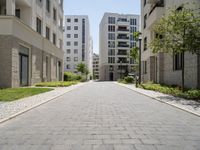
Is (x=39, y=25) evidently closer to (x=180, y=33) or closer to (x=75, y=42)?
(x=180, y=33)

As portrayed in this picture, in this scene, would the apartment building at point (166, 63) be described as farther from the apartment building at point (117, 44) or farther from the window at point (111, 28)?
the window at point (111, 28)

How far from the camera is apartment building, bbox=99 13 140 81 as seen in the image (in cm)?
10144

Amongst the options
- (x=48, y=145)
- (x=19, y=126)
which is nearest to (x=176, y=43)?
(x=19, y=126)

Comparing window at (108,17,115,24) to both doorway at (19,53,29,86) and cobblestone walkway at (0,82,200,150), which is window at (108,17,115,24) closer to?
doorway at (19,53,29,86)

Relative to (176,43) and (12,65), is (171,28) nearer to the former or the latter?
(176,43)

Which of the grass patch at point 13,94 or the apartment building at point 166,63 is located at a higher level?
the apartment building at point 166,63

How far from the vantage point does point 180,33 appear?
17312 mm

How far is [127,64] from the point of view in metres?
103

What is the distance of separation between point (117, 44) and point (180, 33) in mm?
87936

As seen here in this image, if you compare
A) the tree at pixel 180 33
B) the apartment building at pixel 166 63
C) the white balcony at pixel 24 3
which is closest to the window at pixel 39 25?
the white balcony at pixel 24 3

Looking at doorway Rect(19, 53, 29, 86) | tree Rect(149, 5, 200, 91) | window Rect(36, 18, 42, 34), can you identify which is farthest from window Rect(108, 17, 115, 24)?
tree Rect(149, 5, 200, 91)

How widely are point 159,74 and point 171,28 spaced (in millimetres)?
13952

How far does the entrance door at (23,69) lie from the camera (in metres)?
25.7

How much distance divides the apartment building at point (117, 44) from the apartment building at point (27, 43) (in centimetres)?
5831
